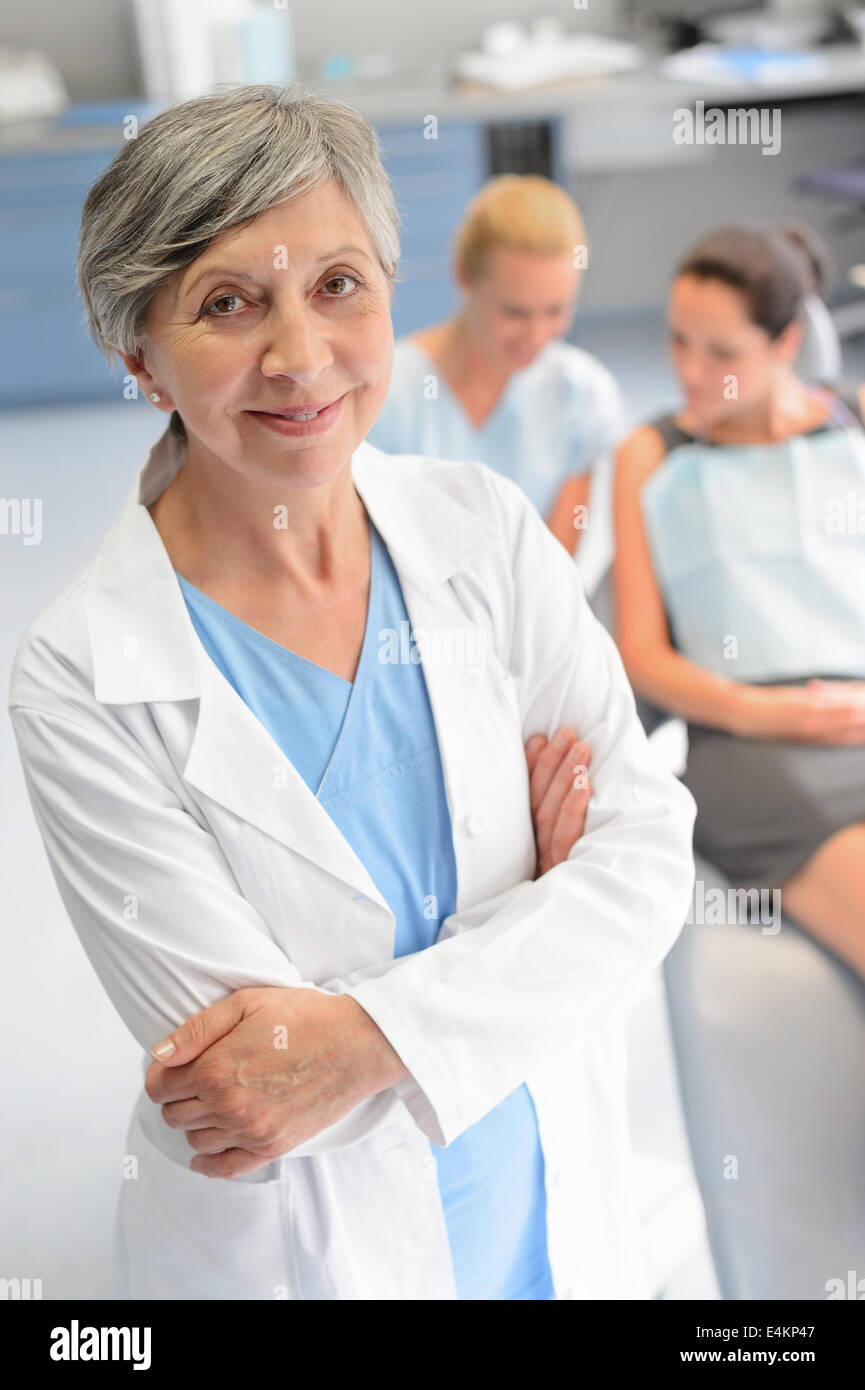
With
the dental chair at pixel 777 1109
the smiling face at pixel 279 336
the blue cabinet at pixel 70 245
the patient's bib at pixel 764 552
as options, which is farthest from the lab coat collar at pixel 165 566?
the blue cabinet at pixel 70 245

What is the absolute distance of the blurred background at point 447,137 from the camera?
4523 mm

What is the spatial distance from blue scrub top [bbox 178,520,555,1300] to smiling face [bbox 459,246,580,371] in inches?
53.6

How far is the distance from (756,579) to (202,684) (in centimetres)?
126

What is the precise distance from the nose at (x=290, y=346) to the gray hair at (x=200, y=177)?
0.07 metres

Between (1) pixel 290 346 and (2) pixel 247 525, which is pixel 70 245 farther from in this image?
(1) pixel 290 346

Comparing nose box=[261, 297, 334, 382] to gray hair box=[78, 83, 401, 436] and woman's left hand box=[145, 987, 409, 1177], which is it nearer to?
gray hair box=[78, 83, 401, 436]

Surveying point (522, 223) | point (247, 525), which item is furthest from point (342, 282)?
point (522, 223)

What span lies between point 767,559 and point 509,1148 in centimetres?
119

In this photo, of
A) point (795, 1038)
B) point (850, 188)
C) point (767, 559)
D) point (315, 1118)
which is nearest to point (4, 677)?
point (767, 559)

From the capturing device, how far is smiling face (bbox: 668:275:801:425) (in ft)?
7.12

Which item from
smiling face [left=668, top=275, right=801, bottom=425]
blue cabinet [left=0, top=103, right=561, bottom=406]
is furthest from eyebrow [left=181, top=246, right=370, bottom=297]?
blue cabinet [left=0, top=103, right=561, bottom=406]

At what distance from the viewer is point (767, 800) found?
6.15 feet

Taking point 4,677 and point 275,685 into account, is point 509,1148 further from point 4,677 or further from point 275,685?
point 4,677
